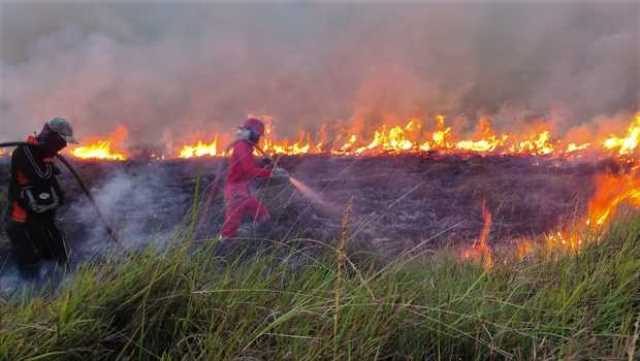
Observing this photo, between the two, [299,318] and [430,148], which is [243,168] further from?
[430,148]

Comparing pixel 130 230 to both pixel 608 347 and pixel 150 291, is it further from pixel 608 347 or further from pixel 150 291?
pixel 608 347

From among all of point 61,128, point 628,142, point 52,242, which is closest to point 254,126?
point 61,128

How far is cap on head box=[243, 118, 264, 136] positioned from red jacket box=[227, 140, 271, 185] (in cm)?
21

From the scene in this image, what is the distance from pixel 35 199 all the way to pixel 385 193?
6.45 m

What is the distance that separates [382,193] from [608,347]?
8.87 meters

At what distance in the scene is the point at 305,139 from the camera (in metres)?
18.4

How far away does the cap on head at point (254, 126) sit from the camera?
26.2 ft

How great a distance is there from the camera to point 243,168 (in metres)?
7.06

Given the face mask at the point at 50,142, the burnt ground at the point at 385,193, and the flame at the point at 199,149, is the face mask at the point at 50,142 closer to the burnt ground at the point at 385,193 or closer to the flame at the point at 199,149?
the burnt ground at the point at 385,193

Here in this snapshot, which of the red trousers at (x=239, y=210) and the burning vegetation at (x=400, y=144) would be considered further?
the burning vegetation at (x=400, y=144)

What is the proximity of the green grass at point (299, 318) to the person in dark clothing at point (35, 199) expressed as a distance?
3.66 m

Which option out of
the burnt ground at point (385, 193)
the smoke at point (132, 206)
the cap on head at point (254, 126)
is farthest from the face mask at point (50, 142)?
the cap on head at point (254, 126)

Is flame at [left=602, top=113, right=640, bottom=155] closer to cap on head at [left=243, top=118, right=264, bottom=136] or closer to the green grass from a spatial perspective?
cap on head at [left=243, top=118, right=264, bottom=136]

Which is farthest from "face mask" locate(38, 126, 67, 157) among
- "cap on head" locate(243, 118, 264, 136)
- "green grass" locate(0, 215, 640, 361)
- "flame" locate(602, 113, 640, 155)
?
"flame" locate(602, 113, 640, 155)
